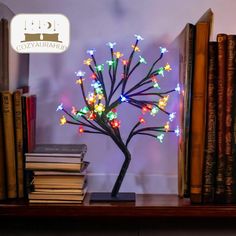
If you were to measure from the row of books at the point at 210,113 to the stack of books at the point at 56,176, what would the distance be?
30 centimetres

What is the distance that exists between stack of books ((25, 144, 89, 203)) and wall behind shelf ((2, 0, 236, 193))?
0.74 feet

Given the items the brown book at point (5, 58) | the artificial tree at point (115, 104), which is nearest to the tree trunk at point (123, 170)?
the artificial tree at point (115, 104)

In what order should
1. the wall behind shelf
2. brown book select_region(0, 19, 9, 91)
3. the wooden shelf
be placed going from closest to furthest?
the wooden shelf, brown book select_region(0, 19, 9, 91), the wall behind shelf

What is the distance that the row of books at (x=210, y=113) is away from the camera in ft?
3.86

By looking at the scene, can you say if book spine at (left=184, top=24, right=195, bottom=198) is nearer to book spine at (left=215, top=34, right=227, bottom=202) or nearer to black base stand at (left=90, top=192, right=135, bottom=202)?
book spine at (left=215, top=34, right=227, bottom=202)

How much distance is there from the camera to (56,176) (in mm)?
1188

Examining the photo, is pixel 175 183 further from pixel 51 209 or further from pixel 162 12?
pixel 162 12

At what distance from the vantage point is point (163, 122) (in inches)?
55.6

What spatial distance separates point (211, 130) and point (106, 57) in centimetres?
42

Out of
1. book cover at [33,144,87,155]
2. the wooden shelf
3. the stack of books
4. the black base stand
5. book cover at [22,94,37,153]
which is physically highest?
book cover at [22,94,37,153]

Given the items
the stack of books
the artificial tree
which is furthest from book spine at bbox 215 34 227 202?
the stack of books

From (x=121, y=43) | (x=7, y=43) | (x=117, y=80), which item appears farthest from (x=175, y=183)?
(x=7, y=43)

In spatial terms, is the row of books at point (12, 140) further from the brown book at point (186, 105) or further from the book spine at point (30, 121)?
the brown book at point (186, 105)

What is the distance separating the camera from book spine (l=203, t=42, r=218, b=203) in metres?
1.18
